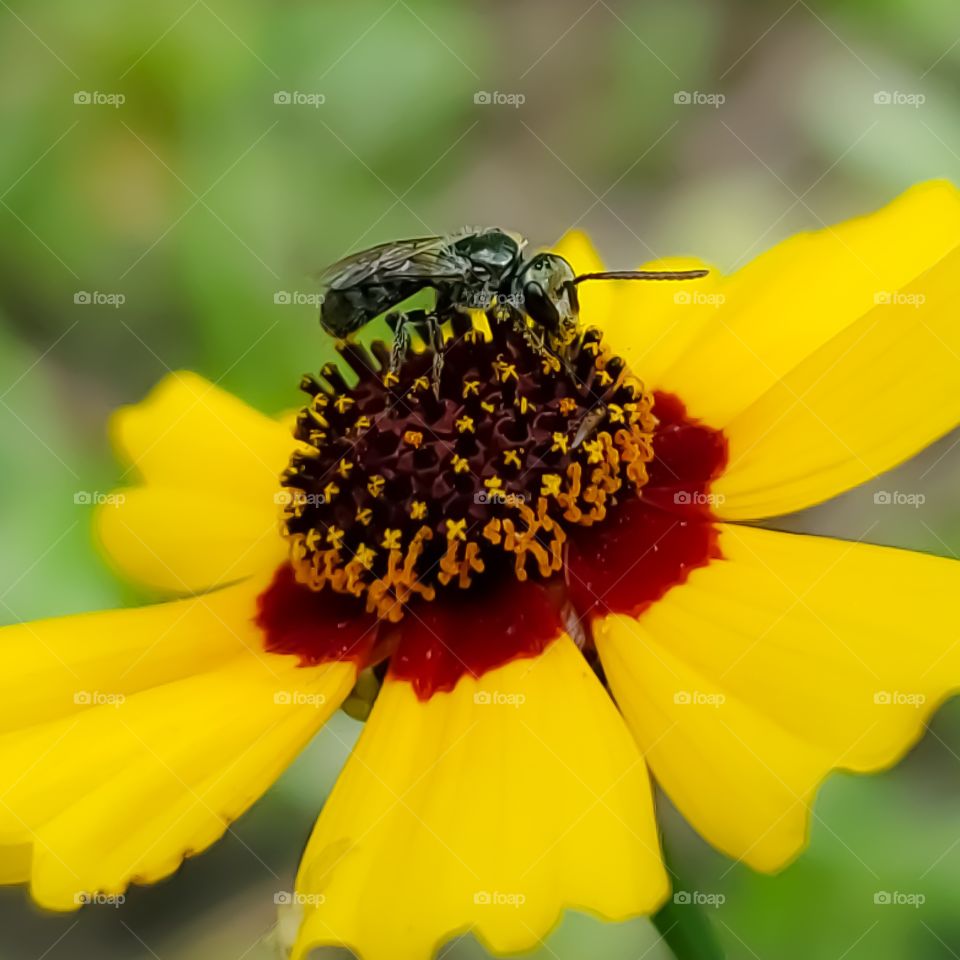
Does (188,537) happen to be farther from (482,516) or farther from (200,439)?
(482,516)

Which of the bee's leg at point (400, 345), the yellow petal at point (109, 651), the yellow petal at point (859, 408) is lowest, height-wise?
the yellow petal at point (109, 651)

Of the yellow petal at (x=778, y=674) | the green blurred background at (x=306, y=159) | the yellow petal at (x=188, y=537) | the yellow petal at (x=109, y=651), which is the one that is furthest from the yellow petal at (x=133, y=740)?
the green blurred background at (x=306, y=159)

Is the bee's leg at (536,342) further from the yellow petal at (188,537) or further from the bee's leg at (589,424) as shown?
the yellow petal at (188,537)

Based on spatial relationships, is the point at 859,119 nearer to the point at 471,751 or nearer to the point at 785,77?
the point at 785,77

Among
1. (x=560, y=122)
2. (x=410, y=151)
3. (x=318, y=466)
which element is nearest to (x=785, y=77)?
(x=560, y=122)

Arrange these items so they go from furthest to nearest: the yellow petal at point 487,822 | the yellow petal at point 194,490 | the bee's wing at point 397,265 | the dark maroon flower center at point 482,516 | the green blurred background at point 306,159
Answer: the green blurred background at point 306,159
the yellow petal at point 194,490
the bee's wing at point 397,265
the dark maroon flower center at point 482,516
the yellow petal at point 487,822

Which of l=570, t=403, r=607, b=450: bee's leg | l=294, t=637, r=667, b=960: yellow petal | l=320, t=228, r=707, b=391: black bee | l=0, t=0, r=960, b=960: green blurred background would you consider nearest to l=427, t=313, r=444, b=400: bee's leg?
l=320, t=228, r=707, b=391: black bee

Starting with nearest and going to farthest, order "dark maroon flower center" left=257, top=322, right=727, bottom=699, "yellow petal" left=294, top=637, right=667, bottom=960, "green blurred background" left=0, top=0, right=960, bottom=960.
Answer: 1. "yellow petal" left=294, top=637, right=667, bottom=960
2. "dark maroon flower center" left=257, top=322, right=727, bottom=699
3. "green blurred background" left=0, top=0, right=960, bottom=960

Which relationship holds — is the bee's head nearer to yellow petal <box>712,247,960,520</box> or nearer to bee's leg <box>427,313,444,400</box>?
bee's leg <box>427,313,444,400</box>

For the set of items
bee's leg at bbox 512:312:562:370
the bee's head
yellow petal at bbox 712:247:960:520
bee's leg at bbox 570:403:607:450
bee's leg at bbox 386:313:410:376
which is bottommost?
bee's leg at bbox 386:313:410:376
